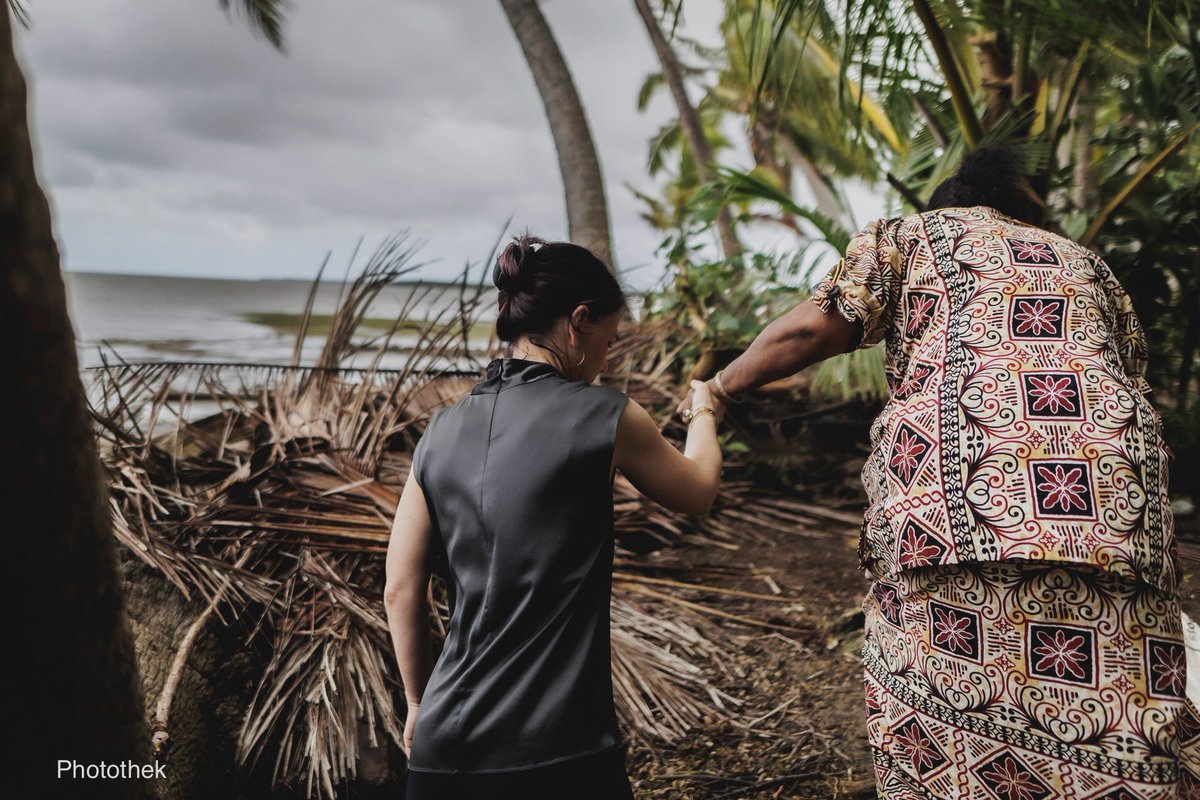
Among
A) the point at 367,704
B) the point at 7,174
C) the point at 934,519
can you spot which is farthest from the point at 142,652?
the point at 934,519

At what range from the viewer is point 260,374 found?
3.92 m

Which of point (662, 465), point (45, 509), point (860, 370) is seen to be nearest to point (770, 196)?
point (860, 370)

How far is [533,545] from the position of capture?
1458 millimetres

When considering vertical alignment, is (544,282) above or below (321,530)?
above

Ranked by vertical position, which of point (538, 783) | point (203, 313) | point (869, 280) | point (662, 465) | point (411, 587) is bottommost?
point (538, 783)

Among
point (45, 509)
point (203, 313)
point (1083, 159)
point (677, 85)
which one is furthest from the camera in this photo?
point (203, 313)

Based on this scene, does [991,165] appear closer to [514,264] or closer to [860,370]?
[514,264]

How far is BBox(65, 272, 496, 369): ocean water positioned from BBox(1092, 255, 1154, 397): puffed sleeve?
1809mm

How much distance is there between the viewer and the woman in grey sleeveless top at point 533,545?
4.73ft

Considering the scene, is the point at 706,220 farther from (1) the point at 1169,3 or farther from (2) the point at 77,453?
(2) the point at 77,453

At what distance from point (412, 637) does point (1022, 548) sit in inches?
44.3

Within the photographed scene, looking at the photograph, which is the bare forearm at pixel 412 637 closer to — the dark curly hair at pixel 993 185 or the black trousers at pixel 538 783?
the black trousers at pixel 538 783

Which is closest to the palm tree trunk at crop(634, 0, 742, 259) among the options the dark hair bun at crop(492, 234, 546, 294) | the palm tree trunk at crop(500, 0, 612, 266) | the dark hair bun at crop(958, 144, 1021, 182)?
the palm tree trunk at crop(500, 0, 612, 266)

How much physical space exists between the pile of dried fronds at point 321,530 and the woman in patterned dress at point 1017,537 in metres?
1.48
